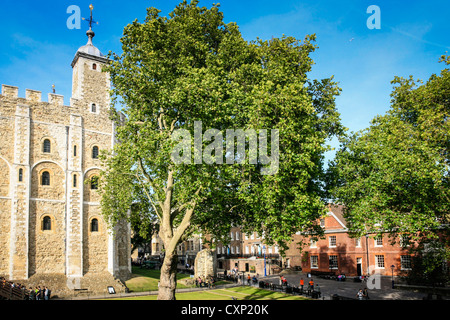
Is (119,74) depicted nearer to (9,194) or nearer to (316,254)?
(9,194)

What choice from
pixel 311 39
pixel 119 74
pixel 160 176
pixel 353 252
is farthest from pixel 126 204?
pixel 353 252

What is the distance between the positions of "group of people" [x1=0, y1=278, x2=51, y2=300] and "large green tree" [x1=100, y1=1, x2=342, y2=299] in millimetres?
11859

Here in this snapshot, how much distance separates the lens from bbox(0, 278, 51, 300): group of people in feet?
92.8

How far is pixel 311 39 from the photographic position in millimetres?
25141

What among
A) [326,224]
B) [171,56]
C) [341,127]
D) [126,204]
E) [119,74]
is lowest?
[326,224]

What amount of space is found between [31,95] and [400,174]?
106 feet

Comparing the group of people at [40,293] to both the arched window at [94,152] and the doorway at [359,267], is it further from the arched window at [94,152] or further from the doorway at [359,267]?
the doorway at [359,267]

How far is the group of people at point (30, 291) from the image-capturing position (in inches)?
1114

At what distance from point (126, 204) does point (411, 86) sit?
24031 millimetres

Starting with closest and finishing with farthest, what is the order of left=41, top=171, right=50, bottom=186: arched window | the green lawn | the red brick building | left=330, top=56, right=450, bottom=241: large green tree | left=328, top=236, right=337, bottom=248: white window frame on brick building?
left=330, top=56, right=450, bottom=241: large green tree, the green lawn, left=41, top=171, right=50, bottom=186: arched window, the red brick building, left=328, top=236, right=337, bottom=248: white window frame on brick building

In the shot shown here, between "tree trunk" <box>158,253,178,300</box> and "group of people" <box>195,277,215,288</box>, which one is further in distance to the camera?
"group of people" <box>195,277,215,288</box>

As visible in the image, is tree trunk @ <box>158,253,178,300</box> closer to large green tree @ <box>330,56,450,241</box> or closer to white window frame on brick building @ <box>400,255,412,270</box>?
large green tree @ <box>330,56,450,241</box>

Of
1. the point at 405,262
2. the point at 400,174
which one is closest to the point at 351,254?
the point at 405,262

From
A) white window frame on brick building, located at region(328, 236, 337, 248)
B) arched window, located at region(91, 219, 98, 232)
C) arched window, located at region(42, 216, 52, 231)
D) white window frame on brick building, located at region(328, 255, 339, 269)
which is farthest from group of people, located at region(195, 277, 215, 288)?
white window frame on brick building, located at region(328, 236, 337, 248)
